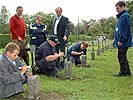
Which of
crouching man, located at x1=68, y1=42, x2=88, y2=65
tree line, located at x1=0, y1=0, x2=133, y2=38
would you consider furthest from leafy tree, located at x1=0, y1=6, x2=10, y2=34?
crouching man, located at x1=68, y1=42, x2=88, y2=65

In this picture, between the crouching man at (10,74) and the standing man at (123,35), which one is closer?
the crouching man at (10,74)

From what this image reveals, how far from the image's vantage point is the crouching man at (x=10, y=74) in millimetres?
5887

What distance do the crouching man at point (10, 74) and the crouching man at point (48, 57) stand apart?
8.03 ft

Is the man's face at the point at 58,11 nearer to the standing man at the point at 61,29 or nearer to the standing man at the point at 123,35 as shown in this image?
the standing man at the point at 61,29

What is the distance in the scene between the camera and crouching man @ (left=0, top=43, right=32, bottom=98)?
589 cm

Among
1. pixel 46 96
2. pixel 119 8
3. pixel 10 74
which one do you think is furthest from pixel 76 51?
pixel 10 74

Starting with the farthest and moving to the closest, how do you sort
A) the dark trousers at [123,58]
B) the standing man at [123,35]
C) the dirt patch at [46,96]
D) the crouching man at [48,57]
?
the dark trousers at [123,58] → the standing man at [123,35] → the crouching man at [48,57] → the dirt patch at [46,96]

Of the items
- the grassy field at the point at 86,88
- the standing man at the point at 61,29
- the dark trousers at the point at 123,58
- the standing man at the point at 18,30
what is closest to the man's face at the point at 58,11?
the standing man at the point at 61,29

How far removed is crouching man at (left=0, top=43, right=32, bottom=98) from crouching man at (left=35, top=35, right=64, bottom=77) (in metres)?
2.45

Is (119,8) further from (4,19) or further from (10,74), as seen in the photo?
(4,19)

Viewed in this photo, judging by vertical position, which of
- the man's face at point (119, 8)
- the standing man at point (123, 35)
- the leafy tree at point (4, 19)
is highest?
the leafy tree at point (4, 19)

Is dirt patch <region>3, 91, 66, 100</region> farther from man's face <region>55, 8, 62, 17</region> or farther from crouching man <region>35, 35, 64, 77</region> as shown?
man's face <region>55, 8, 62, 17</region>

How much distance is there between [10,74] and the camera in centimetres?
593

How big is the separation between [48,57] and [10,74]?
8.52ft
